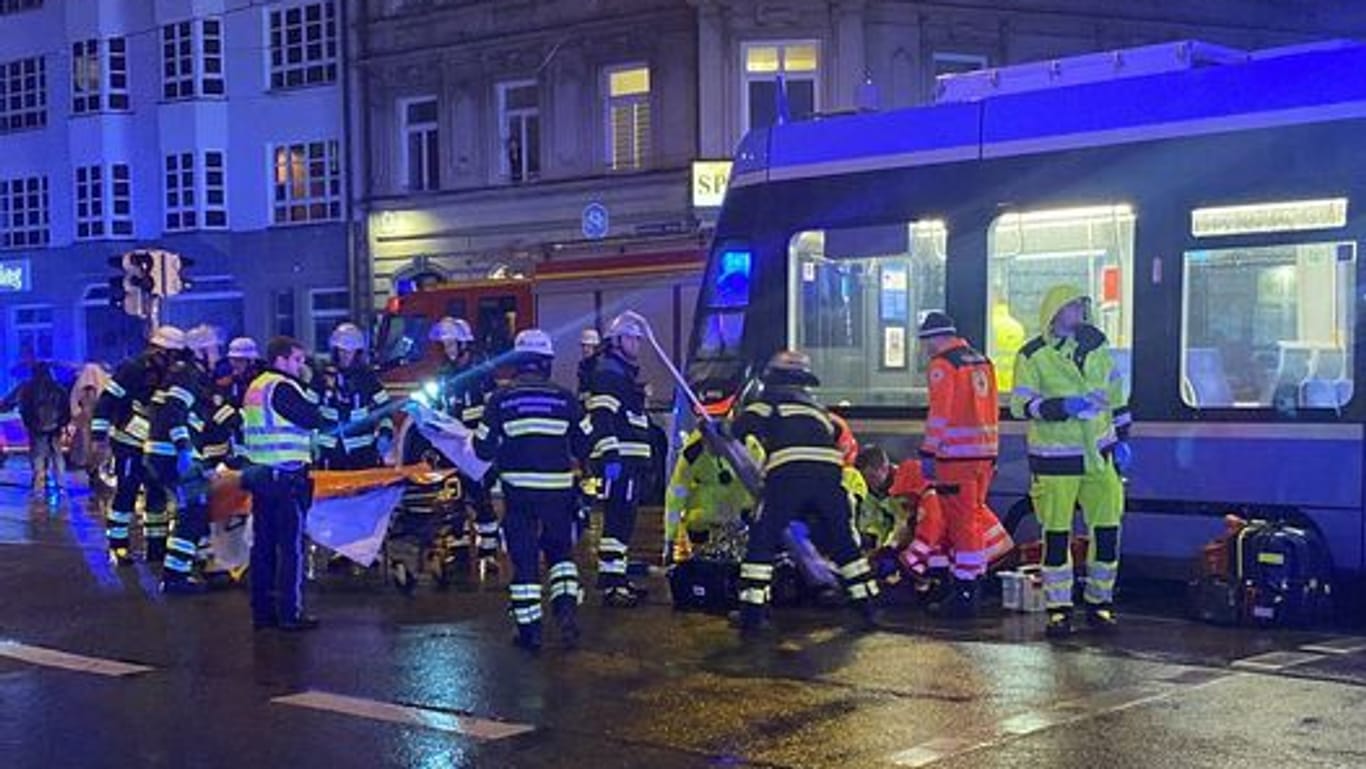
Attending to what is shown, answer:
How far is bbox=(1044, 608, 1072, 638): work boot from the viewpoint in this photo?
9.62 metres

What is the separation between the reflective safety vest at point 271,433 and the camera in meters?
10.6

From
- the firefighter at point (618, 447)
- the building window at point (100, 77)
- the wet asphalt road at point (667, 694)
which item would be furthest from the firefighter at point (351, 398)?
the building window at point (100, 77)

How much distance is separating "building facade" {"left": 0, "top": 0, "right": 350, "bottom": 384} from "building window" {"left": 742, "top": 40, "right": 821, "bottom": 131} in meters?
9.78

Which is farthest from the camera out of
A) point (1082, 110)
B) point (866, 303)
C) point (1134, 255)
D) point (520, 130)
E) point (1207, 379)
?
point (520, 130)

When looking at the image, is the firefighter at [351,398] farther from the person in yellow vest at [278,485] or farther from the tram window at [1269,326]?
the tram window at [1269,326]

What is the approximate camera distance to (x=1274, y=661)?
28.9 feet

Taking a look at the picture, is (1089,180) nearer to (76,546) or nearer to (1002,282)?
(1002,282)

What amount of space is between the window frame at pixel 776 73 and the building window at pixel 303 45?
33.9 ft

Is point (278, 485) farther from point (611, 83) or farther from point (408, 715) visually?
point (611, 83)

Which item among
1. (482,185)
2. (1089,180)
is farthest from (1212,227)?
(482,185)

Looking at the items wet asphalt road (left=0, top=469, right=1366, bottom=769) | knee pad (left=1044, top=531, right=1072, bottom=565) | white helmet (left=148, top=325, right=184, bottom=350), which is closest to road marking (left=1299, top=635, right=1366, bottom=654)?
wet asphalt road (left=0, top=469, right=1366, bottom=769)

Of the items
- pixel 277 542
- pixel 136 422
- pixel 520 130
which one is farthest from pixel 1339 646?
pixel 520 130

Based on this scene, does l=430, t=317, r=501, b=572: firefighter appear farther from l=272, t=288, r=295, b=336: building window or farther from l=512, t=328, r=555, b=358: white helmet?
l=272, t=288, r=295, b=336: building window

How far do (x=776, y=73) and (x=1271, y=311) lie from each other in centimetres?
1801
